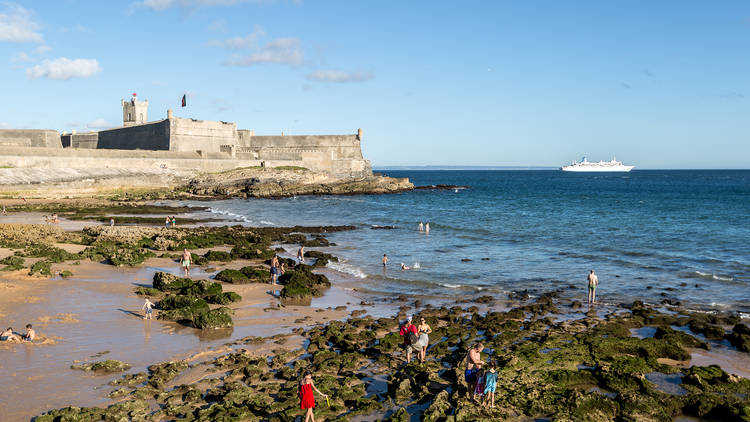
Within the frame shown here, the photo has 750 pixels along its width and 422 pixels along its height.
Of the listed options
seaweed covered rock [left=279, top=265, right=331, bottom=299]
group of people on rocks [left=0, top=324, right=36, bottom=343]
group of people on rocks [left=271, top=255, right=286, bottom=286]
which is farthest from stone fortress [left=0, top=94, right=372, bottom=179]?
group of people on rocks [left=0, top=324, right=36, bottom=343]

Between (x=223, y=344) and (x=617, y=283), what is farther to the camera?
(x=617, y=283)

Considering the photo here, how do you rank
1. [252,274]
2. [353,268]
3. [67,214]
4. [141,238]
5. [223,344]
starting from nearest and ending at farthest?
1. [223,344]
2. [252,274]
3. [353,268]
4. [141,238]
5. [67,214]

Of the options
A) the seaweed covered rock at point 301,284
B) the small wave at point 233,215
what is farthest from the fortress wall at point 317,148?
the seaweed covered rock at point 301,284

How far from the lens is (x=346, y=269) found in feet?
75.2

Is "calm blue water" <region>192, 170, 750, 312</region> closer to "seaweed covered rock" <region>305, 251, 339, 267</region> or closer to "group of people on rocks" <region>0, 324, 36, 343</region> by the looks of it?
"seaweed covered rock" <region>305, 251, 339, 267</region>

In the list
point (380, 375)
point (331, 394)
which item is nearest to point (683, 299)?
point (380, 375)

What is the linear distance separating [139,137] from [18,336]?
→ 68.0 meters

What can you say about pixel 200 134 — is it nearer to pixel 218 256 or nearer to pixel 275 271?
pixel 218 256

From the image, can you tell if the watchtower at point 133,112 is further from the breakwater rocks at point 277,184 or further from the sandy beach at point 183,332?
the sandy beach at point 183,332

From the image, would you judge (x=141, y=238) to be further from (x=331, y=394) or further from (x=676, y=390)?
(x=676, y=390)

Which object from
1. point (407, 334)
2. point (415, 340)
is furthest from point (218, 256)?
point (415, 340)

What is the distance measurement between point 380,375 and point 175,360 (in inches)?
168

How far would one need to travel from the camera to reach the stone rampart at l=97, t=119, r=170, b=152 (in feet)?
230

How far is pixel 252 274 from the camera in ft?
65.1
